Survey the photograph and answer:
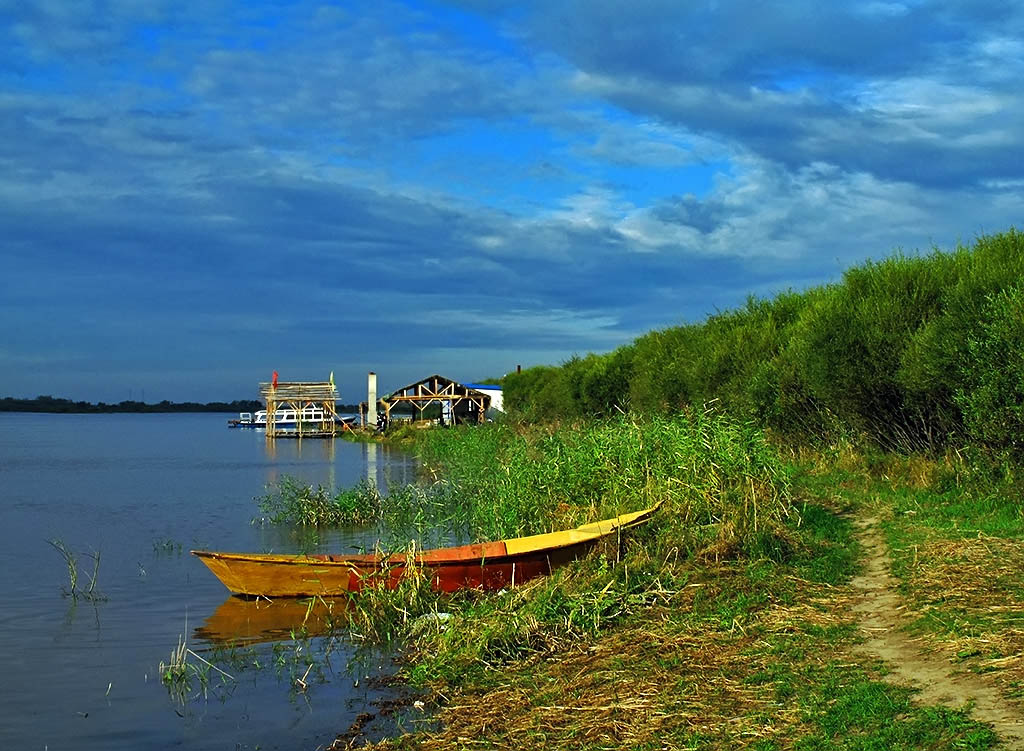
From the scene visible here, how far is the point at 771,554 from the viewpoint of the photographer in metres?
12.1

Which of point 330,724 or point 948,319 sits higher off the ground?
point 948,319

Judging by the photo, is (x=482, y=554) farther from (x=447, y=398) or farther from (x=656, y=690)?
(x=447, y=398)

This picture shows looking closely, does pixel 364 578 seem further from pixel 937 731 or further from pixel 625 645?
pixel 937 731

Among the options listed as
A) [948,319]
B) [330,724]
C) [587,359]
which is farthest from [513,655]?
[587,359]

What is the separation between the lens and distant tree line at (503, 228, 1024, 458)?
15.2 m

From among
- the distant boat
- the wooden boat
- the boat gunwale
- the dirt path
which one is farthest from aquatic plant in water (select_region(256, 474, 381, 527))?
the distant boat

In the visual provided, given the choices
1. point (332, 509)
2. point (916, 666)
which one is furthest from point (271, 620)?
point (332, 509)

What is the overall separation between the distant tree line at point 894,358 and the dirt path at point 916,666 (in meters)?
5.11

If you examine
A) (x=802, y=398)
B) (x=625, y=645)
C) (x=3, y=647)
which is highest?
(x=802, y=398)

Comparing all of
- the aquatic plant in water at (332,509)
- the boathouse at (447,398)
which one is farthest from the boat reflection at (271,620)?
the boathouse at (447,398)

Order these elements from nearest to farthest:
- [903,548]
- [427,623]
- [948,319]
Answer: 1. [427,623]
2. [903,548]
3. [948,319]

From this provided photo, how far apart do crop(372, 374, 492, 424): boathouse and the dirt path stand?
66.7 meters

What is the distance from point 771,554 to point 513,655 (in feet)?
13.8

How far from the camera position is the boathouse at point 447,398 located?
79.2m
